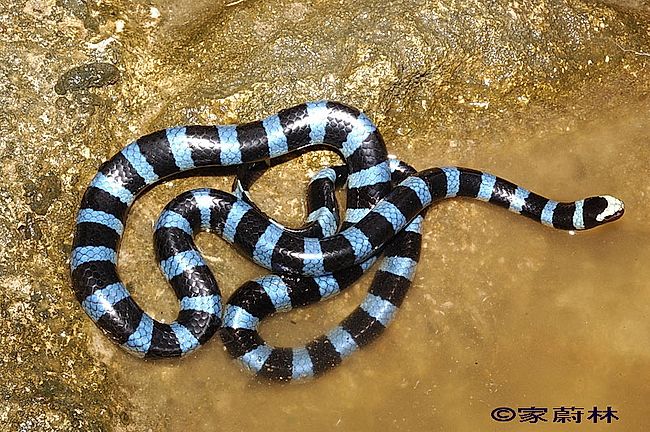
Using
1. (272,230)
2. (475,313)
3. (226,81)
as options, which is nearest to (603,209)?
(475,313)

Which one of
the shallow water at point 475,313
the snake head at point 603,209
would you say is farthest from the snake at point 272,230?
the shallow water at point 475,313

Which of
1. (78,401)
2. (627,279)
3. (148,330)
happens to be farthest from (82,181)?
(627,279)

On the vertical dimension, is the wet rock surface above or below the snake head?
above

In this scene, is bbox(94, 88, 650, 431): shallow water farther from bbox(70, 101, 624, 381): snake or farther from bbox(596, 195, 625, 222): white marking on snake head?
bbox(596, 195, 625, 222): white marking on snake head

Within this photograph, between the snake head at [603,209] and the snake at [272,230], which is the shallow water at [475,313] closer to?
the snake at [272,230]

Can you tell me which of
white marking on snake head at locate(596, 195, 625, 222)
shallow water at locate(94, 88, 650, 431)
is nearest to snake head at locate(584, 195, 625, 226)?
white marking on snake head at locate(596, 195, 625, 222)

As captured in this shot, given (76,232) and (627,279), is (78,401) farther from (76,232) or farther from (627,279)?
(627,279)
